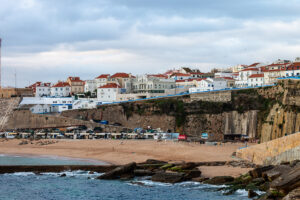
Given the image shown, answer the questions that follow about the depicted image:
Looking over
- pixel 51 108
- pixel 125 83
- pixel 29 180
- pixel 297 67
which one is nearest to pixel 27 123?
pixel 51 108

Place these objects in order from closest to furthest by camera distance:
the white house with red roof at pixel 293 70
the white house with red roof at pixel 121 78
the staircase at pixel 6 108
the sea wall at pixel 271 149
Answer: the sea wall at pixel 271 149
the staircase at pixel 6 108
the white house with red roof at pixel 293 70
the white house with red roof at pixel 121 78

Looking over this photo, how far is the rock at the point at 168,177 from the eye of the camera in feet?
92.7

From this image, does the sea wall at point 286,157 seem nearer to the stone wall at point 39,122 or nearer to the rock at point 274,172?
the rock at point 274,172

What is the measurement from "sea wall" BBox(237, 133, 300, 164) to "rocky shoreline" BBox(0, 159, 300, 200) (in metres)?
1.08

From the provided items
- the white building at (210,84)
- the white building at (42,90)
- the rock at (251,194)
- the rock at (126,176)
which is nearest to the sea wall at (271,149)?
the rock at (251,194)

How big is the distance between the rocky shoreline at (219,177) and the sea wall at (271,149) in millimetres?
1081

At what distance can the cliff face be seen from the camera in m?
44.8

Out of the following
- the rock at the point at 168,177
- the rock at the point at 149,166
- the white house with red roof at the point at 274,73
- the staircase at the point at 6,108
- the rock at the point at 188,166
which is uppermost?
the white house with red roof at the point at 274,73

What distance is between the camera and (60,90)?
84188 mm

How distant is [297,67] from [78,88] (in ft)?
148

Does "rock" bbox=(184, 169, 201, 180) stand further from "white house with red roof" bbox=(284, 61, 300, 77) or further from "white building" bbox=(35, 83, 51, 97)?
"white building" bbox=(35, 83, 51, 97)

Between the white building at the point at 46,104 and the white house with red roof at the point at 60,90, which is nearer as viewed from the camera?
the white building at the point at 46,104

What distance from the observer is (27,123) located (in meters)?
63.8

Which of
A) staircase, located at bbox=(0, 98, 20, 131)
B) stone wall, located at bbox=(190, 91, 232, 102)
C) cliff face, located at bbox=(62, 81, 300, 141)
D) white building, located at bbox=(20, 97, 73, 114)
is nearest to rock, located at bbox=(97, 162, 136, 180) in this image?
cliff face, located at bbox=(62, 81, 300, 141)
